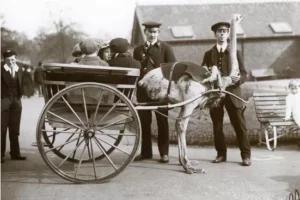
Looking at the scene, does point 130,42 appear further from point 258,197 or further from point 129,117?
point 258,197

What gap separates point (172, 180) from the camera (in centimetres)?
341

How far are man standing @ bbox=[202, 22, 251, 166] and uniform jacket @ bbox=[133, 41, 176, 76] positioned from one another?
38 centimetres

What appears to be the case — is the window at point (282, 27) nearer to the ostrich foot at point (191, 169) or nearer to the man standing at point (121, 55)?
the man standing at point (121, 55)

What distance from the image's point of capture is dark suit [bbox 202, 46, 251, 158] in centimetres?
359

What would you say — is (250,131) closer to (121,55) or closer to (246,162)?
(246,162)

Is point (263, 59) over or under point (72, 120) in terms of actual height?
over

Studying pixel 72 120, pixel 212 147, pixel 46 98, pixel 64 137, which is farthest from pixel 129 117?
pixel 64 137

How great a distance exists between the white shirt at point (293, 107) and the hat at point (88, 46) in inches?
64.4

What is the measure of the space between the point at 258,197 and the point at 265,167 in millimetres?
598

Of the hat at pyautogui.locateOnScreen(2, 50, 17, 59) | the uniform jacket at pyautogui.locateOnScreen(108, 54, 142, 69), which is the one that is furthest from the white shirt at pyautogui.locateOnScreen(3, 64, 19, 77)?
the uniform jacket at pyautogui.locateOnScreen(108, 54, 142, 69)

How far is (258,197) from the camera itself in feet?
9.82

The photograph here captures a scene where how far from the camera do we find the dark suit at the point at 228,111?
11.8 ft

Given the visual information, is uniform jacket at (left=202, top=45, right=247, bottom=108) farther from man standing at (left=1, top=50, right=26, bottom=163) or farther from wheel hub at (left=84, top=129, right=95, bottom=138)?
man standing at (left=1, top=50, right=26, bottom=163)

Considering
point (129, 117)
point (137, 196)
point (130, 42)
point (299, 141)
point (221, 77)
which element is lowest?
point (137, 196)
